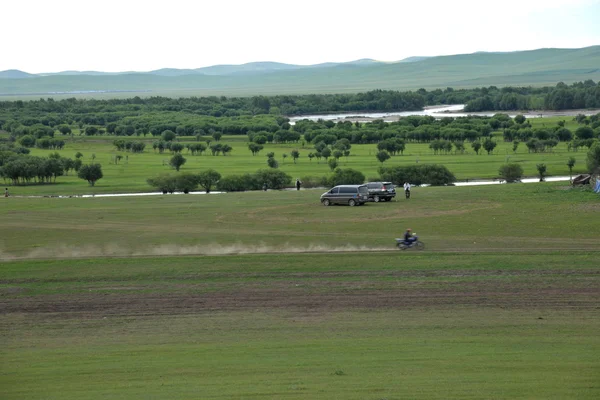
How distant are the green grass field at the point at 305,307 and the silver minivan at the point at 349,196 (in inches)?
151

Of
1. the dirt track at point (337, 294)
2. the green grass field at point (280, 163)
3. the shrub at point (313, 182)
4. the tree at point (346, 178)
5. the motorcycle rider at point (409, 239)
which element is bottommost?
the green grass field at point (280, 163)

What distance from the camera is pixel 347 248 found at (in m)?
35.7

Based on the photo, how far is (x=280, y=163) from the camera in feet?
344

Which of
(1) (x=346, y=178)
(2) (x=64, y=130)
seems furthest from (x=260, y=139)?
(1) (x=346, y=178)

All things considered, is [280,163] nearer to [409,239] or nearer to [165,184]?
[165,184]

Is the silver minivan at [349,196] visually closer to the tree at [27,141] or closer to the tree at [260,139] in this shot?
the tree at [260,139]

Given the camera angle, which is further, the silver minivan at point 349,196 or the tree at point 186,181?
the tree at point 186,181

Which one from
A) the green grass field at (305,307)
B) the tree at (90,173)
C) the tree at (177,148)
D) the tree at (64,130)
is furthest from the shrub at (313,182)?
the tree at (64,130)

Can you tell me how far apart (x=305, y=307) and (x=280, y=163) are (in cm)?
7960

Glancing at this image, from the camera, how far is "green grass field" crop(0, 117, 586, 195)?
268ft

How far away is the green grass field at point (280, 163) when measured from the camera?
81.7 metres

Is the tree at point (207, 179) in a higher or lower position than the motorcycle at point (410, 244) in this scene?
lower

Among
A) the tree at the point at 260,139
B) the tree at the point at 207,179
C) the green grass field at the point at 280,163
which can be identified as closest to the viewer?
the tree at the point at 207,179

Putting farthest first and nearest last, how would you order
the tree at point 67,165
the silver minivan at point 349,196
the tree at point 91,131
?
1. the tree at point 91,131
2. the tree at point 67,165
3. the silver minivan at point 349,196
